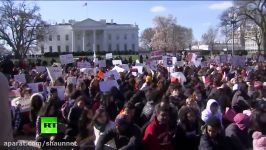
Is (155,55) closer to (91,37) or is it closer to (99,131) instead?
(99,131)

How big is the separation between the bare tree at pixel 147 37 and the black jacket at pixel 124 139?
4758 inches

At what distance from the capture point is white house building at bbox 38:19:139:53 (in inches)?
5413

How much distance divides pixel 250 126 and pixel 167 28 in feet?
374

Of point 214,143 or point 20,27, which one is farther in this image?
point 20,27

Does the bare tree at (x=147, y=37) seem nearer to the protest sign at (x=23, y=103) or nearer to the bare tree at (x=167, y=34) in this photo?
the bare tree at (x=167, y=34)

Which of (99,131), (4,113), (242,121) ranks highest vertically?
(4,113)

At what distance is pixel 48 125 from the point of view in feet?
26.8

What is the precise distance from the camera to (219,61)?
2772 cm

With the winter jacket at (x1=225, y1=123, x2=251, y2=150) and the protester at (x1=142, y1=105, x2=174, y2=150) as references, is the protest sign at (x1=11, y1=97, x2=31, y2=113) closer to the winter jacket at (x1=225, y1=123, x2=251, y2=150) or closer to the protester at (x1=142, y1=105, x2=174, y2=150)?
the protester at (x1=142, y1=105, x2=174, y2=150)

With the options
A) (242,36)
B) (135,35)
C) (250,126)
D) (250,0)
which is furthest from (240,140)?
(135,35)

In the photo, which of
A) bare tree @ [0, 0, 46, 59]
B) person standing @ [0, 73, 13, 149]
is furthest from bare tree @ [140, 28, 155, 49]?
person standing @ [0, 73, 13, 149]

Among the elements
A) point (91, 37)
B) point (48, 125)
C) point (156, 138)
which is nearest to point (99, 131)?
point (156, 138)

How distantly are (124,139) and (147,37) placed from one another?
130907mm

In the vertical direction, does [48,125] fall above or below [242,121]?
below
